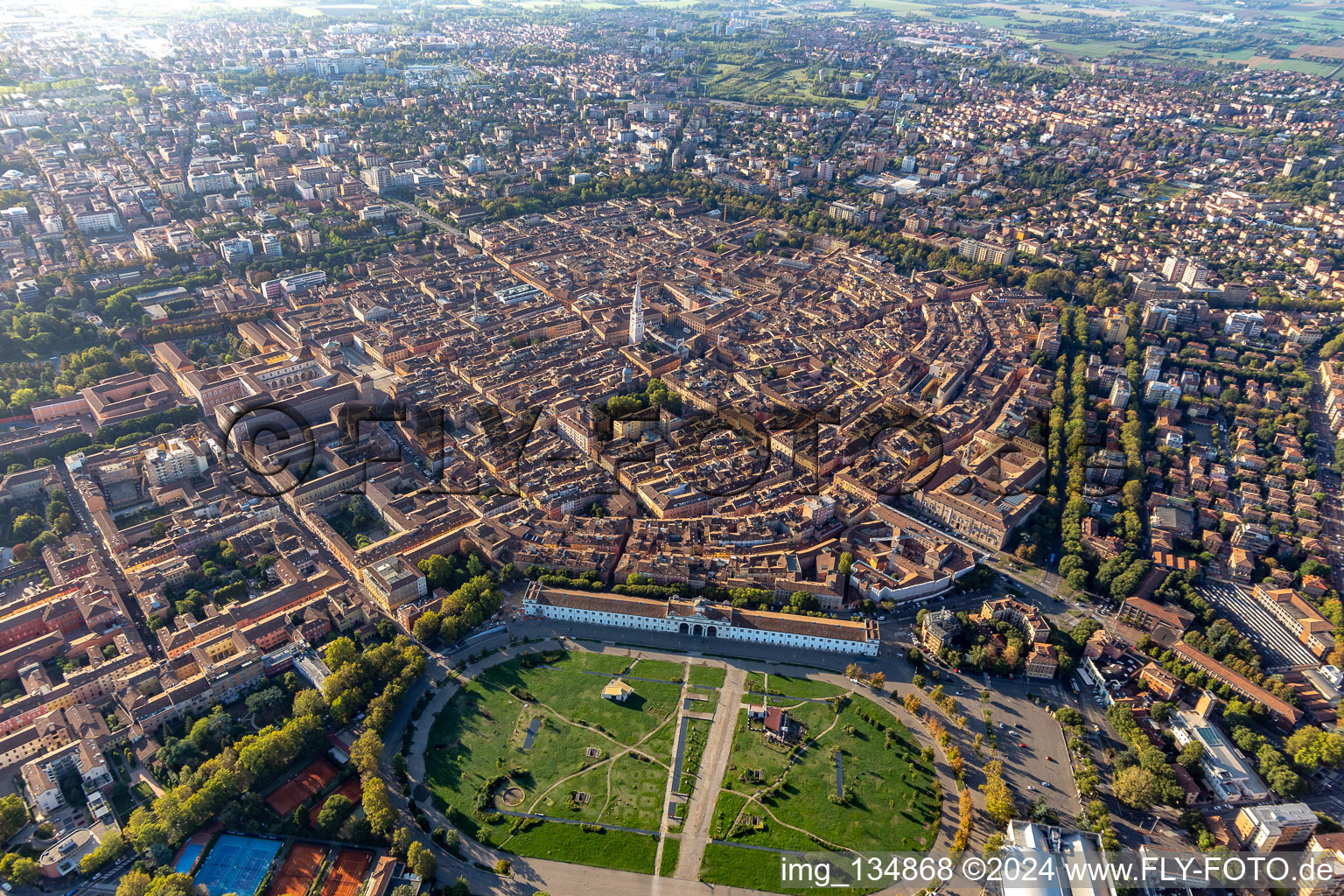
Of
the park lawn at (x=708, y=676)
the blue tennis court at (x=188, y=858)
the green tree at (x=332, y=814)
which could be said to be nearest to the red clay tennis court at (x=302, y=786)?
the green tree at (x=332, y=814)

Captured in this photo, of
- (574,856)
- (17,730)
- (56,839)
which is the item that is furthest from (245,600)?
(574,856)

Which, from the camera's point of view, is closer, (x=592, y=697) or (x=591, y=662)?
(x=592, y=697)

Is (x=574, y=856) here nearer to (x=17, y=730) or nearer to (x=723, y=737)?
(x=723, y=737)

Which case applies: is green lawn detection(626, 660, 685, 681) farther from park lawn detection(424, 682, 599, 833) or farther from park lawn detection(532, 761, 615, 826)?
park lawn detection(532, 761, 615, 826)

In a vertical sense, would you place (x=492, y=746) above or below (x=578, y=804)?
below

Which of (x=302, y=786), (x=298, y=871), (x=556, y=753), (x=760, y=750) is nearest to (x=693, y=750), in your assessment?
(x=760, y=750)

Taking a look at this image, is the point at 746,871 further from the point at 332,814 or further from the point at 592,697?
the point at 332,814
